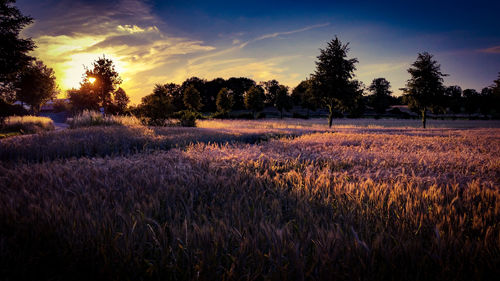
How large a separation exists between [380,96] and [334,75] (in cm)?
9215

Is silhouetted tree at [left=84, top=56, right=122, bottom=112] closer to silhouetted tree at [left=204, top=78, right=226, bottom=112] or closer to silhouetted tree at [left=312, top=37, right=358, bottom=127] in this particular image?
silhouetted tree at [left=312, top=37, right=358, bottom=127]

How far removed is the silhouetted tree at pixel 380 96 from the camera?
96000mm

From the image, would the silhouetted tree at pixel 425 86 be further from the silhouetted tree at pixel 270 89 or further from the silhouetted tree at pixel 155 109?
the silhouetted tree at pixel 270 89

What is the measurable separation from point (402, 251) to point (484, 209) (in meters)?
1.19

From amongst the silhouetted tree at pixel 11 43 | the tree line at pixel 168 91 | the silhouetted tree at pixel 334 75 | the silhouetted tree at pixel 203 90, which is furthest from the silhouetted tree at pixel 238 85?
the silhouetted tree at pixel 11 43

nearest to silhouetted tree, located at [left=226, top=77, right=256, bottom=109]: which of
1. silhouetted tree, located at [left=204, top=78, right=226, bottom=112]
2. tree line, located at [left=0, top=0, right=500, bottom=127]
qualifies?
silhouetted tree, located at [left=204, top=78, right=226, bottom=112]

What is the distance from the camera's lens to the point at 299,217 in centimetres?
148

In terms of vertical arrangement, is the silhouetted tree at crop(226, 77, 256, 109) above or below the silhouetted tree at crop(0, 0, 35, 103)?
above

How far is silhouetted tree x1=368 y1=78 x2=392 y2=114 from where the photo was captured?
9600 cm

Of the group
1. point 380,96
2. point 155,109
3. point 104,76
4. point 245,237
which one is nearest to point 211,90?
point 104,76

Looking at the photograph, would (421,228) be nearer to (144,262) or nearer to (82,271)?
(144,262)

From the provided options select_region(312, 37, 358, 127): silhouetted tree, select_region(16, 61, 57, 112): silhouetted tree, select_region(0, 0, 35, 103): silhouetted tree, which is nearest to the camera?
select_region(0, 0, 35, 103): silhouetted tree

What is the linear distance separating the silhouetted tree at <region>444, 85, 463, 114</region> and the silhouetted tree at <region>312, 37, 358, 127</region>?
16985 millimetres

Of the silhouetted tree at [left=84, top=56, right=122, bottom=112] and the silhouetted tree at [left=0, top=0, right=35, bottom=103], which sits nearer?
the silhouetted tree at [left=0, top=0, right=35, bottom=103]
